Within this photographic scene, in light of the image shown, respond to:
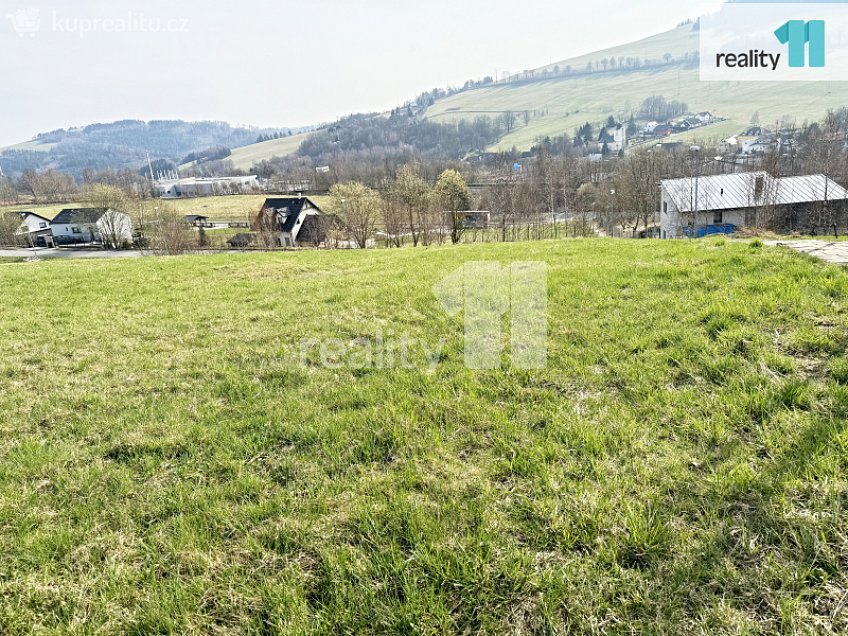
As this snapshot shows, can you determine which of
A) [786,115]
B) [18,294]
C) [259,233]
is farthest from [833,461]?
[786,115]

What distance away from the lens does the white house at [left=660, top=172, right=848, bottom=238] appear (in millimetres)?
34156

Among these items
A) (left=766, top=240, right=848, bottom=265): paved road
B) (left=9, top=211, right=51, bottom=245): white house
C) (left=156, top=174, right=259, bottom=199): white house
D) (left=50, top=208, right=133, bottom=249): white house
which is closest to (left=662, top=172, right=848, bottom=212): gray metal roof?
(left=766, top=240, right=848, bottom=265): paved road

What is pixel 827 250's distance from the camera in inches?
271

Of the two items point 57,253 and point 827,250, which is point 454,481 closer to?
point 827,250

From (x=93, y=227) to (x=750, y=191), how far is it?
74933mm

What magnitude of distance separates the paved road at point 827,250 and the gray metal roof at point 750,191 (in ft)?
103

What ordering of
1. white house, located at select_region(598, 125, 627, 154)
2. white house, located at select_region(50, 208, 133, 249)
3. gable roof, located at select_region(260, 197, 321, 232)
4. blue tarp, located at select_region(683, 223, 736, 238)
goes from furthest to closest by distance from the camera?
white house, located at select_region(598, 125, 627, 154) → white house, located at select_region(50, 208, 133, 249) → gable roof, located at select_region(260, 197, 321, 232) → blue tarp, located at select_region(683, 223, 736, 238)

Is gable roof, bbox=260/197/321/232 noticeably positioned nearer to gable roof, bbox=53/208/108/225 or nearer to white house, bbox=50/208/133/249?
white house, bbox=50/208/133/249

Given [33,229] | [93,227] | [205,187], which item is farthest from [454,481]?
[205,187]

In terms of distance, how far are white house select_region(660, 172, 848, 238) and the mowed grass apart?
3536 centimetres

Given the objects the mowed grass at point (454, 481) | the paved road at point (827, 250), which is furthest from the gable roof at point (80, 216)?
the paved road at point (827, 250)

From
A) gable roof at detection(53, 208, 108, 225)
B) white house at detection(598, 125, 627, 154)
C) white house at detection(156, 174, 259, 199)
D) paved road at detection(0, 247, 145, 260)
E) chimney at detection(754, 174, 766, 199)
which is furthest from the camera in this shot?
white house at detection(598, 125, 627, 154)

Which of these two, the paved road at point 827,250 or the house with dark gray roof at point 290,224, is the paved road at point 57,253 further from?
the paved road at point 827,250

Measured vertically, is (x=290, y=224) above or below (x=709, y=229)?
above
